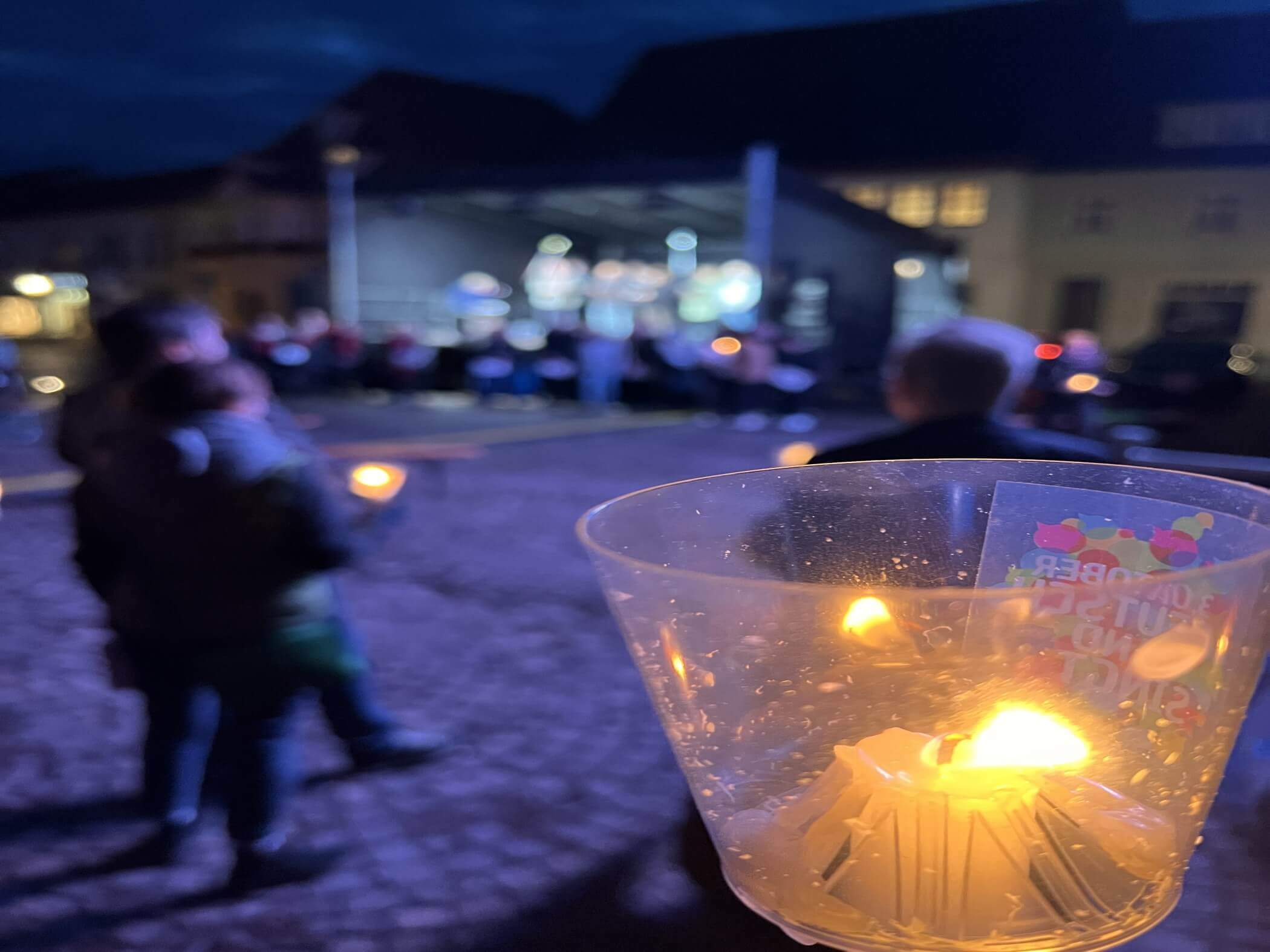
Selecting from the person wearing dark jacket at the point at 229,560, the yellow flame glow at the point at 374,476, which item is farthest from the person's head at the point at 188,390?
the yellow flame glow at the point at 374,476

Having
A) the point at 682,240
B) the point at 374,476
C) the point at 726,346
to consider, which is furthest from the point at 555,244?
the point at 374,476

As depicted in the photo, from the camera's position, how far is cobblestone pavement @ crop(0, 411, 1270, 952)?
1.64m

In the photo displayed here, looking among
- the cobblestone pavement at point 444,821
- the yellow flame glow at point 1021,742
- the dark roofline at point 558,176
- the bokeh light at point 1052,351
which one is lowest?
the cobblestone pavement at point 444,821

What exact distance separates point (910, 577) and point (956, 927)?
0.32m

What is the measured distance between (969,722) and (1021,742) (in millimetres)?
35

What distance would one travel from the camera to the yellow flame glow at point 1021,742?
0.63m

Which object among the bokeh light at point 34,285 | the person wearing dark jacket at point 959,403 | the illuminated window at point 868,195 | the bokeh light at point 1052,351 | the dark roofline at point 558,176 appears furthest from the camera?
the dark roofline at point 558,176

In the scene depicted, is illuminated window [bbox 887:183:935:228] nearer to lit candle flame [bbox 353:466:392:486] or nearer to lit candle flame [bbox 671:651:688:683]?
lit candle flame [bbox 353:466:392:486]

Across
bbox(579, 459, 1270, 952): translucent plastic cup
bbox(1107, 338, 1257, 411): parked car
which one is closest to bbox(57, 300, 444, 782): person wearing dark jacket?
bbox(579, 459, 1270, 952): translucent plastic cup

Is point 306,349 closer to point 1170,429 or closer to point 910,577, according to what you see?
point 1170,429

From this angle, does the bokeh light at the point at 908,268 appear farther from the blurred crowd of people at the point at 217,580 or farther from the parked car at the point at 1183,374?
the parked car at the point at 1183,374

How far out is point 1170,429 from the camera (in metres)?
6.91

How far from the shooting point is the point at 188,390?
1660mm

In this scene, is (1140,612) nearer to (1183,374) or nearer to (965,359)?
(965,359)
